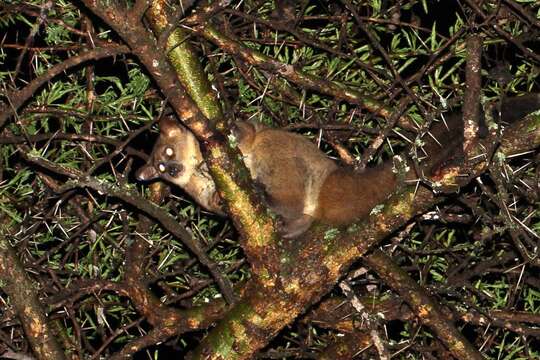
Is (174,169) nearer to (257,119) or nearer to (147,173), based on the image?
(147,173)

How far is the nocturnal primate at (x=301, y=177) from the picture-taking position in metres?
3.83

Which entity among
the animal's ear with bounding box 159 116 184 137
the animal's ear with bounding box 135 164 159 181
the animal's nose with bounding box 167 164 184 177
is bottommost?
the animal's nose with bounding box 167 164 184 177

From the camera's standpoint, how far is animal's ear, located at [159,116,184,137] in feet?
16.7

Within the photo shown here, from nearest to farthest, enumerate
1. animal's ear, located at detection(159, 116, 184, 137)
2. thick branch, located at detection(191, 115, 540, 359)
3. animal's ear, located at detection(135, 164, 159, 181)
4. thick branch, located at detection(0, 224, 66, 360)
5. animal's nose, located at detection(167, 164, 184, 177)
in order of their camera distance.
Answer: thick branch, located at detection(191, 115, 540, 359)
thick branch, located at detection(0, 224, 66, 360)
animal's ear, located at detection(135, 164, 159, 181)
animal's nose, located at detection(167, 164, 184, 177)
animal's ear, located at detection(159, 116, 184, 137)

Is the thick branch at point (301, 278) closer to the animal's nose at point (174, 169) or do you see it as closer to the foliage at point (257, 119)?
the foliage at point (257, 119)

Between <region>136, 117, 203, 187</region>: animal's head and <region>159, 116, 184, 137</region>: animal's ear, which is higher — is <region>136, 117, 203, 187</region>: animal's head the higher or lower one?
the lower one

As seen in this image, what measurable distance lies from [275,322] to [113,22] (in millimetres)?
1476

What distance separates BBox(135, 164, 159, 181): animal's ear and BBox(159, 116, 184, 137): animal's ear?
568 millimetres

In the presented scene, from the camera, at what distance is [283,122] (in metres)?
4.30

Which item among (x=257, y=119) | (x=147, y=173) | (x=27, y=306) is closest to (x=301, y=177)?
(x=257, y=119)

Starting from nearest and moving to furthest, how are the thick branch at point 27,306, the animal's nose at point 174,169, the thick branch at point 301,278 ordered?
the thick branch at point 301,278 < the thick branch at point 27,306 < the animal's nose at point 174,169

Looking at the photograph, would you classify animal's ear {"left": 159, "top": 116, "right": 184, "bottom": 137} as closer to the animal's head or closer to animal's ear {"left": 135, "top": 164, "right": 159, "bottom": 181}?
the animal's head

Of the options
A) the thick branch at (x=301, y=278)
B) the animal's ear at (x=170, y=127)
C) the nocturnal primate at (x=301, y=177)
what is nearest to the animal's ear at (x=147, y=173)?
the nocturnal primate at (x=301, y=177)

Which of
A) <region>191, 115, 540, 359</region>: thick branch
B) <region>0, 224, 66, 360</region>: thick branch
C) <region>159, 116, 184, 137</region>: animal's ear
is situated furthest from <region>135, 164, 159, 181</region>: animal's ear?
<region>191, 115, 540, 359</region>: thick branch
